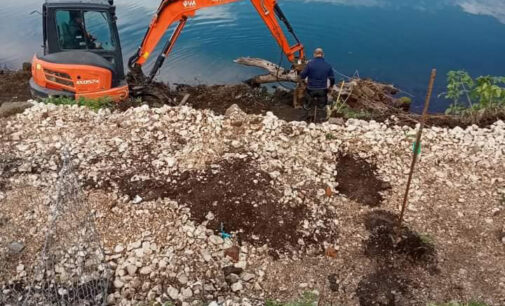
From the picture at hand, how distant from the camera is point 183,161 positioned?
5.86m

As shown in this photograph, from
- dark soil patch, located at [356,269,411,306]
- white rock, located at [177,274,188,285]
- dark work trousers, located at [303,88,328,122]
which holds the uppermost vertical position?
dark work trousers, located at [303,88,328,122]

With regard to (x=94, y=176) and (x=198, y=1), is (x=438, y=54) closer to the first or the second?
(x=198, y=1)

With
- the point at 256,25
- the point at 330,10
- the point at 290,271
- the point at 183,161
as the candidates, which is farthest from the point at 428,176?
the point at 330,10

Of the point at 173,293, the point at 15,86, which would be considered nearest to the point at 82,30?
the point at 15,86

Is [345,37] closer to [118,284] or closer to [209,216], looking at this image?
[209,216]

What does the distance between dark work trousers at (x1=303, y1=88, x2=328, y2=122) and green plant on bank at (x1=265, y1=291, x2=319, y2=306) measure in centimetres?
394

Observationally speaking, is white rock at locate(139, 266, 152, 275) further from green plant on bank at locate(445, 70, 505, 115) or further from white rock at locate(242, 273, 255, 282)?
green plant on bank at locate(445, 70, 505, 115)

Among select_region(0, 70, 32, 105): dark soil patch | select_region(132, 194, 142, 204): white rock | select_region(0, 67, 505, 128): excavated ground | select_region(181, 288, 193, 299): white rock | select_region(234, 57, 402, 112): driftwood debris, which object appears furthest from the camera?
select_region(0, 70, 32, 105): dark soil patch

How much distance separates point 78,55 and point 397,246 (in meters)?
5.40

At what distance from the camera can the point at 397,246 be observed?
16.5ft

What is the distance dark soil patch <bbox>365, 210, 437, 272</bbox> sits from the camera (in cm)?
490

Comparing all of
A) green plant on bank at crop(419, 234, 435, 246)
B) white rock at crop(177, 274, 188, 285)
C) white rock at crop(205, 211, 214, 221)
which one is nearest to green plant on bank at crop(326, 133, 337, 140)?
green plant on bank at crop(419, 234, 435, 246)

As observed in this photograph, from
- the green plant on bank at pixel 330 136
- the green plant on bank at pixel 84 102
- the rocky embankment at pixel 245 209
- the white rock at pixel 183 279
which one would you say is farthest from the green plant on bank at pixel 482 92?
the green plant on bank at pixel 84 102

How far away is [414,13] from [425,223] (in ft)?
35.2
